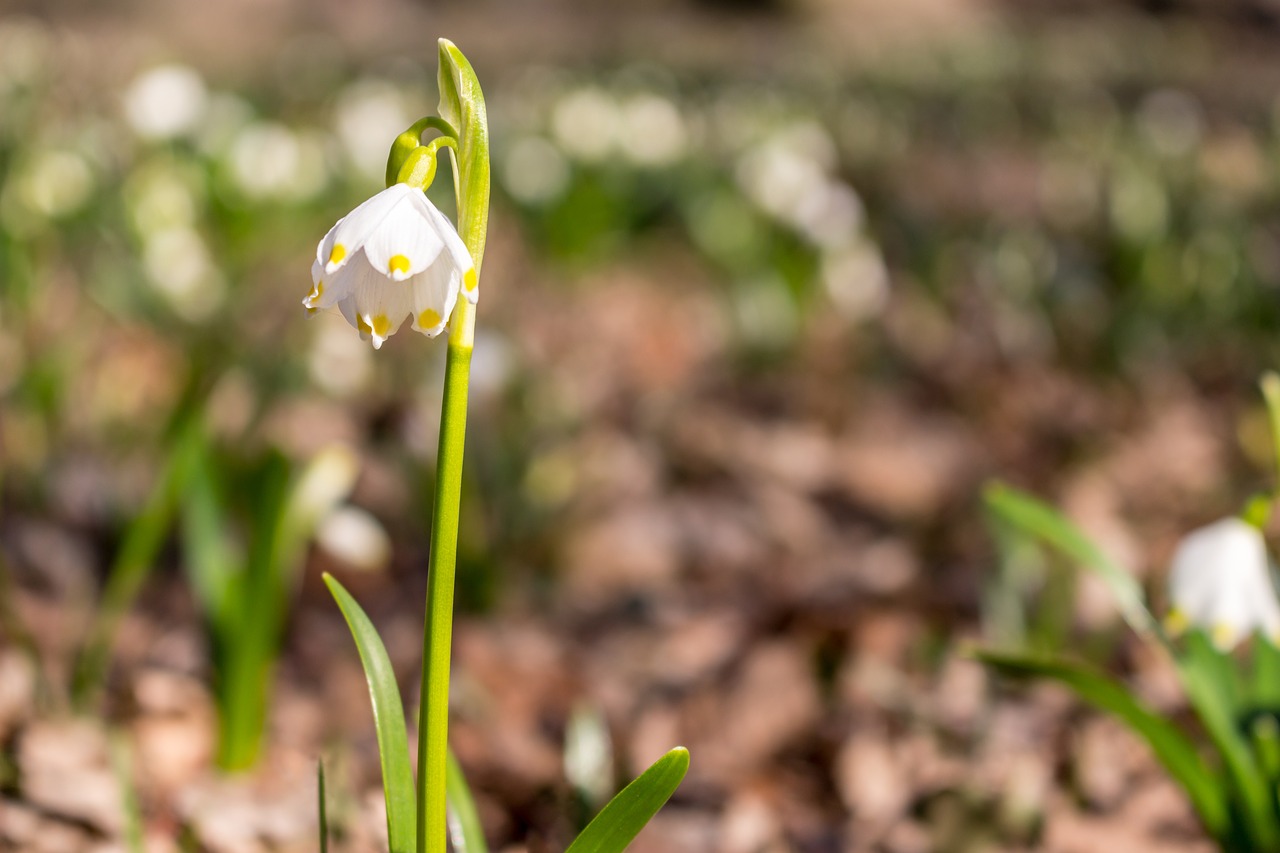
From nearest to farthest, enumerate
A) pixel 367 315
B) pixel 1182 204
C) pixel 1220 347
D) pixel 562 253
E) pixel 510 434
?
pixel 367 315 → pixel 510 434 → pixel 1220 347 → pixel 562 253 → pixel 1182 204

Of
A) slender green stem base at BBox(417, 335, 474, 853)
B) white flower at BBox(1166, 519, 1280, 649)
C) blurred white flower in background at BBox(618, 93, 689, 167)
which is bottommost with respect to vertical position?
blurred white flower in background at BBox(618, 93, 689, 167)

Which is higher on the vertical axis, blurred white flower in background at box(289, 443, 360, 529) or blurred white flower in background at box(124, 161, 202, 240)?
blurred white flower in background at box(289, 443, 360, 529)

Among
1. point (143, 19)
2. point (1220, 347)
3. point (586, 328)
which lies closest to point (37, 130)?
point (586, 328)

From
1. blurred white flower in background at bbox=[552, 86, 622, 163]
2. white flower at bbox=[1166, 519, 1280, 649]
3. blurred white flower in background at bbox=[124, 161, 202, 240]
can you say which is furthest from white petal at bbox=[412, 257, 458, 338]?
blurred white flower in background at bbox=[552, 86, 622, 163]

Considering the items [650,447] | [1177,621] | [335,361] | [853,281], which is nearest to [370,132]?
[853,281]

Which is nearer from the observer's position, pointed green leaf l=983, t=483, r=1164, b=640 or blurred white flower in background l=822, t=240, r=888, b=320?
pointed green leaf l=983, t=483, r=1164, b=640

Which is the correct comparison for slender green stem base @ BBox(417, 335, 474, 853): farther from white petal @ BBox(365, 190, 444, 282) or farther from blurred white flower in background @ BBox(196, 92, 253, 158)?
blurred white flower in background @ BBox(196, 92, 253, 158)

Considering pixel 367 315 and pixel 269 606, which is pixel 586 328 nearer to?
pixel 269 606
